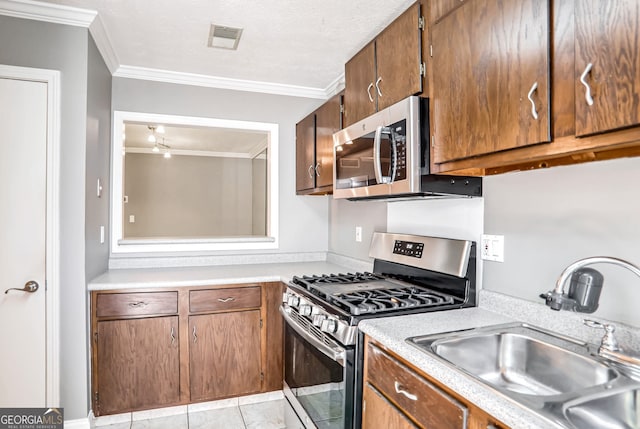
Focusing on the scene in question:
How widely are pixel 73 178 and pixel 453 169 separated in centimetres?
200

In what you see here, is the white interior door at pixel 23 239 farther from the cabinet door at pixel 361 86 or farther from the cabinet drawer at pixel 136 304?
the cabinet door at pixel 361 86

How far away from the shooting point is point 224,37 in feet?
7.56

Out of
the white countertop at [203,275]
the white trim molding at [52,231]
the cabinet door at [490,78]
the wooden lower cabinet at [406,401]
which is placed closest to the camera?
the wooden lower cabinet at [406,401]

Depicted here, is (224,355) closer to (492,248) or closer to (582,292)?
(492,248)

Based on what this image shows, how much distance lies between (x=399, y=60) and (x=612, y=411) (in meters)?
1.43

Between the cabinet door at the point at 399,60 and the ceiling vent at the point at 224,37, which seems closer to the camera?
the cabinet door at the point at 399,60

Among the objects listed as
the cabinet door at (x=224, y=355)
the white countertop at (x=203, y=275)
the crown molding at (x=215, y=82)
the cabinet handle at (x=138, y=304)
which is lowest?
the cabinet door at (x=224, y=355)

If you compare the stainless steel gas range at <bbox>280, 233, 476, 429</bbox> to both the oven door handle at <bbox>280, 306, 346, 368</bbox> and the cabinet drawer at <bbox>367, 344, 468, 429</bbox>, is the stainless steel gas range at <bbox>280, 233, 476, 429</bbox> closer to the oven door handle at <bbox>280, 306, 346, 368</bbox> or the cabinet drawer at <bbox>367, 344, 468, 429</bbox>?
the oven door handle at <bbox>280, 306, 346, 368</bbox>

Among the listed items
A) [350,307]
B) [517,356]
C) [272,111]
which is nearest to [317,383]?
[350,307]

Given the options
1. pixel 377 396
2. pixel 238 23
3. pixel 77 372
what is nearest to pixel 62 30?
pixel 238 23

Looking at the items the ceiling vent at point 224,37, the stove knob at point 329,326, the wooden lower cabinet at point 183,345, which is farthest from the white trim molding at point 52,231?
the stove knob at point 329,326

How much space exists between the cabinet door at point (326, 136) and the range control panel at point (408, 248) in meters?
0.62

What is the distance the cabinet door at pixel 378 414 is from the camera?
1207 mm

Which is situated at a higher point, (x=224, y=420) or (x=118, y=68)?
(x=118, y=68)
